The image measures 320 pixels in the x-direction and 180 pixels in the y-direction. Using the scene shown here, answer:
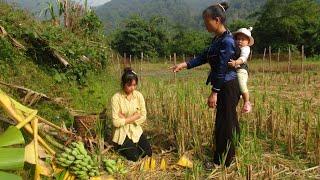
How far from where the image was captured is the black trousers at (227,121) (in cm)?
350

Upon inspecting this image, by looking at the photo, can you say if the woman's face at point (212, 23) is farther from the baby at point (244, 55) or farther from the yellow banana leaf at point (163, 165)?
the yellow banana leaf at point (163, 165)

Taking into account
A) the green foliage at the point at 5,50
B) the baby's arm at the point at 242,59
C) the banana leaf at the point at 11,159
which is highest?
the green foliage at the point at 5,50

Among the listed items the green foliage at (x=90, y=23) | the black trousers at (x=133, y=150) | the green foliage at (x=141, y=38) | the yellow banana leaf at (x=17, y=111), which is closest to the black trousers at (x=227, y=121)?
the black trousers at (x=133, y=150)

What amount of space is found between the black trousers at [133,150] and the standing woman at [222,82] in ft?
2.35

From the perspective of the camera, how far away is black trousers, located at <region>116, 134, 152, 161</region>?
12.9ft

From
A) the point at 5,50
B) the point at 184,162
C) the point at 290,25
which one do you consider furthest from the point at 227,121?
the point at 290,25

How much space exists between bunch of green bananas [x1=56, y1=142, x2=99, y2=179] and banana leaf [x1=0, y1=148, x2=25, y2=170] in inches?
47.1

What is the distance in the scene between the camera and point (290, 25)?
29188mm

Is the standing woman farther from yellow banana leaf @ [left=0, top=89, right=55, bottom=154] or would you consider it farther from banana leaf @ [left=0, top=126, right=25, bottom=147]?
banana leaf @ [left=0, top=126, right=25, bottom=147]

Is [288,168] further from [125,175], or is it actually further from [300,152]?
[125,175]

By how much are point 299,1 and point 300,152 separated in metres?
30.5

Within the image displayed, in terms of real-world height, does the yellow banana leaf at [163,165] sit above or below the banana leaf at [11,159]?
below

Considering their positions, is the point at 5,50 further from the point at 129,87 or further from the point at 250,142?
the point at 250,142

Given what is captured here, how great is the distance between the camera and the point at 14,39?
5.43m
